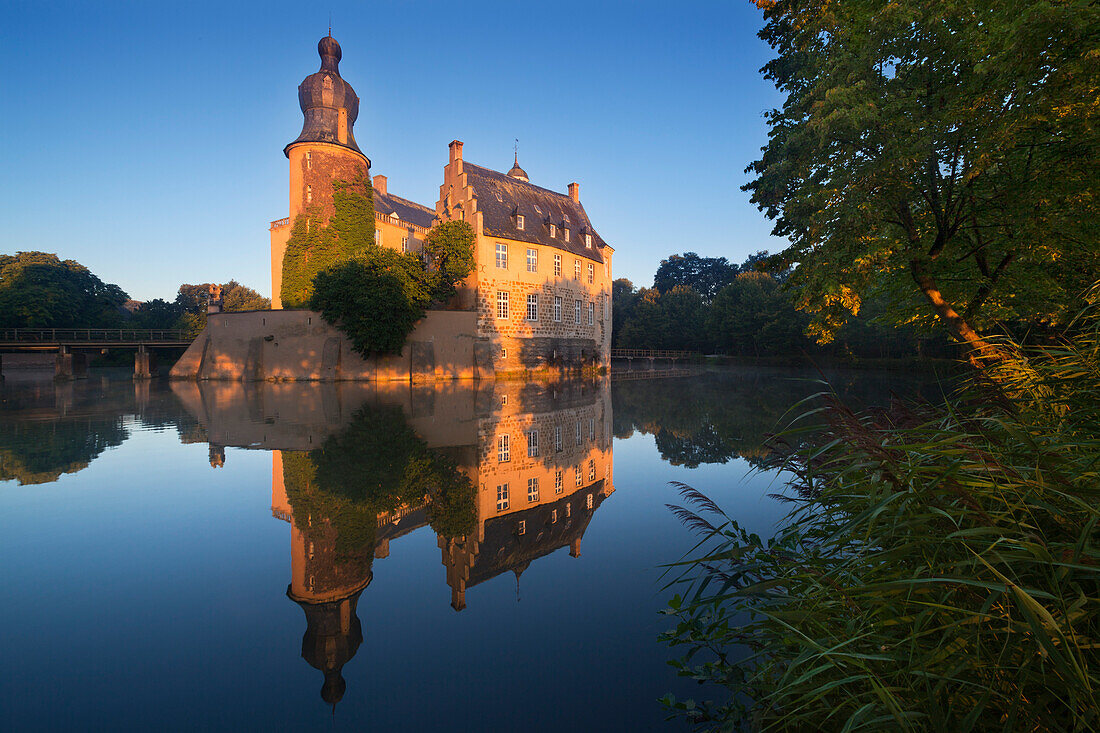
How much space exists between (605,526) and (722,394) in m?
16.6

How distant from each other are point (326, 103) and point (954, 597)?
3992cm

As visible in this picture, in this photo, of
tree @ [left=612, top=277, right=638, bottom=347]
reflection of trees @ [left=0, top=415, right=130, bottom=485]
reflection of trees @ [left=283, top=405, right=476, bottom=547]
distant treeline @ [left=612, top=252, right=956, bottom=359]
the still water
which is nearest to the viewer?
the still water

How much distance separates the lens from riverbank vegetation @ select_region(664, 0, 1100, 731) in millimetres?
1554

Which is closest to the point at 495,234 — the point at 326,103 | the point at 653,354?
the point at 326,103

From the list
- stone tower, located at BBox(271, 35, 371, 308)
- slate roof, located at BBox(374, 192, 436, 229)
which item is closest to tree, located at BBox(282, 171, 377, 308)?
stone tower, located at BBox(271, 35, 371, 308)

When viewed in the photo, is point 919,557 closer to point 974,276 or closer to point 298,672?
point 298,672

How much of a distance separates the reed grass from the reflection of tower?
2102mm

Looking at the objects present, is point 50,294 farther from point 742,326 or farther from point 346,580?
point 742,326

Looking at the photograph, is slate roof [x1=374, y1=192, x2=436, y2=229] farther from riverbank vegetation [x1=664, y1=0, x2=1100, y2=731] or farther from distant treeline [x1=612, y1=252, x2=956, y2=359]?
riverbank vegetation [x1=664, y1=0, x2=1100, y2=731]

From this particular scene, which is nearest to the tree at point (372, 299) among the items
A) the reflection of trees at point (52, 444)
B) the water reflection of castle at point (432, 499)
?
the water reflection of castle at point (432, 499)

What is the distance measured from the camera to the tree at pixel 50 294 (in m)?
42.3

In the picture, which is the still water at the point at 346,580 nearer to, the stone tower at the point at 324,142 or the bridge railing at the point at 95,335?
the stone tower at the point at 324,142

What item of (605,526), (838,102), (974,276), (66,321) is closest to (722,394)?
(974,276)

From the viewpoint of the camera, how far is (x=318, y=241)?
31.2 m
